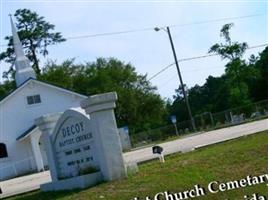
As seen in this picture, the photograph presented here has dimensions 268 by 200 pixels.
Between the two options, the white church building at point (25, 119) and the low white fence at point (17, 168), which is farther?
the white church building at point (25, 119)

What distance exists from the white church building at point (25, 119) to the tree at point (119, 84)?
40.2 feet

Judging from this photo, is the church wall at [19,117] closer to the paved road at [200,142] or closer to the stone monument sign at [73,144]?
the paved road at [200,142]

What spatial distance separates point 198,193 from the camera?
414 inches

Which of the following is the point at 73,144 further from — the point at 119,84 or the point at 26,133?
the point at 119,84

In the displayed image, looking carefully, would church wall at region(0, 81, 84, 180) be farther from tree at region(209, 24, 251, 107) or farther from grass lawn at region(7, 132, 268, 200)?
grass lawn at region(7, 132, 268, 200)

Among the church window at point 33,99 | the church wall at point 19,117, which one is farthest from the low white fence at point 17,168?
the church window at point 33,99

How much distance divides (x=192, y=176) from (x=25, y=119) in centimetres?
3981

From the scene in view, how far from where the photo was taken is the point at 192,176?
1173 centimetres

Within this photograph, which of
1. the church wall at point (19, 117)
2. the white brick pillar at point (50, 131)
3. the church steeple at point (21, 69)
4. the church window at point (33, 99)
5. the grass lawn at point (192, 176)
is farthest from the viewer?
the church steeple at point (21, 69)

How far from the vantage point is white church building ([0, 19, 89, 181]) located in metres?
48.7

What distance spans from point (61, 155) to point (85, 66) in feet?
175

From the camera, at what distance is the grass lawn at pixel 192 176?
11.0 metres

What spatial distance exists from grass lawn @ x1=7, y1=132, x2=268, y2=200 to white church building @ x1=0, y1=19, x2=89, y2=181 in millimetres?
34974

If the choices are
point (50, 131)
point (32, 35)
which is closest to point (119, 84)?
point (32, 35)
